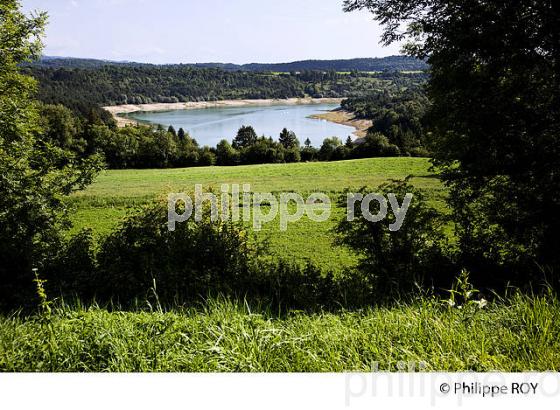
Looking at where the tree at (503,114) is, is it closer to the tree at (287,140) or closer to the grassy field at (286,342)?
the grassy field at (286,342)

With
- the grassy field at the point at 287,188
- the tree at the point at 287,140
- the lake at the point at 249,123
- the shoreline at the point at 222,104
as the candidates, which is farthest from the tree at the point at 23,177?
the shoreline at the point at 222,104

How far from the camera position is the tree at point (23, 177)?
8.41m

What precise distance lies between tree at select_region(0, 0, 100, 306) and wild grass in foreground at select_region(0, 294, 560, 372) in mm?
5579

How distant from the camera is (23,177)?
8.98 meters

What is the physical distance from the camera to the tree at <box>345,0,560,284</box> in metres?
6.87

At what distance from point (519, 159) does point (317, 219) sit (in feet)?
46.7

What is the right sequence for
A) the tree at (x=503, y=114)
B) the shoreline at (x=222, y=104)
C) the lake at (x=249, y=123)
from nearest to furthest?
the tree at (x=503, y=114)
the lake at (x=249, y=123)
the shoreline at (x=222, y=104)

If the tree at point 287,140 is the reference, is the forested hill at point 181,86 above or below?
above

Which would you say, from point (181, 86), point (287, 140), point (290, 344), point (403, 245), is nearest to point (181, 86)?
point (181, 86)

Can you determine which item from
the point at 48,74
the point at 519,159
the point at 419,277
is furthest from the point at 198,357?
the point at 48,74

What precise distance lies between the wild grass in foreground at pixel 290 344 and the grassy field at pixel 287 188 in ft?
16.8

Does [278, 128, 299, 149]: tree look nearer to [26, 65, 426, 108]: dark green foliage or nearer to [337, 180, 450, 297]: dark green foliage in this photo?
[337, 180, 450, 297]: dark green foliage

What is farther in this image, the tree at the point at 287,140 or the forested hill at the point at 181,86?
the forested hill at the point at 181,86

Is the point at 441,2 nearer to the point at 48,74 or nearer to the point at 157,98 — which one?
the point at 48,74
